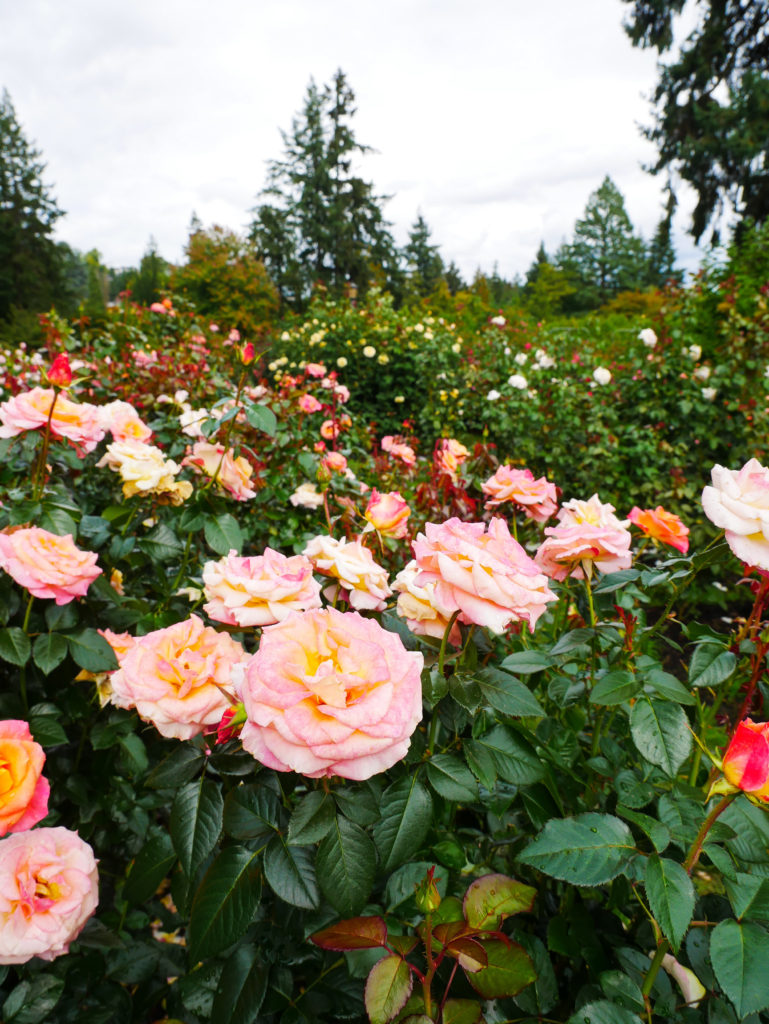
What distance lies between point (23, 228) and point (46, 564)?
26.3 meters

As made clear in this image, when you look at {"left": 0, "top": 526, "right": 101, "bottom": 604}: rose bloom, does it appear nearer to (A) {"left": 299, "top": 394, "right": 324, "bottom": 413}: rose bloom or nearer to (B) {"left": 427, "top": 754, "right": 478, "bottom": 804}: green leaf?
(B) {"left": 427, "top": 754, "right": 478, "bottom": 804}: green leaf

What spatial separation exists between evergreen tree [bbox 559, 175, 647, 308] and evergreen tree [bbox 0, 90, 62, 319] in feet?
89.2

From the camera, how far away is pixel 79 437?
1.09m

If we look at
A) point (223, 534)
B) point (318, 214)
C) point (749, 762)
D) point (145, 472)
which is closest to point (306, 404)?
point (145, 472)

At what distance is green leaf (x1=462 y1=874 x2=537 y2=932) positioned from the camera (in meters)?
0.60

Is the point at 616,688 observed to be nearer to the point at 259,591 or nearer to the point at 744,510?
the point at 744,510

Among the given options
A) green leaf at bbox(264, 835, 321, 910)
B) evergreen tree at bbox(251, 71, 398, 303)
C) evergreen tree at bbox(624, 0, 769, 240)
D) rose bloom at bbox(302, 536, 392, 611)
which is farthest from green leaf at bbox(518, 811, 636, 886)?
evergreen tree at bbox(251, 71, 398, 303)

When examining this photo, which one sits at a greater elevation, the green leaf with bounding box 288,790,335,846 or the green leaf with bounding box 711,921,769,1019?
the green leaf with bounding box 288,790,335,846

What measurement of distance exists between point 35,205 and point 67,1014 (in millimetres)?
27779

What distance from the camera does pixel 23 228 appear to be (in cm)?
2123

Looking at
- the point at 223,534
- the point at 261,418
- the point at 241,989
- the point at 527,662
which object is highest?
the point at 261,418

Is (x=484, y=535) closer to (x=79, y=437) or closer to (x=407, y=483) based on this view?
(x=79, y=437)

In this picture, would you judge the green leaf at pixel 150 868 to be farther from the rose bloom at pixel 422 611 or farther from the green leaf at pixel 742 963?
the green leaf at pixel 742 963

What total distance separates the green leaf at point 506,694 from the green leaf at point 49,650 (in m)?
0.65
